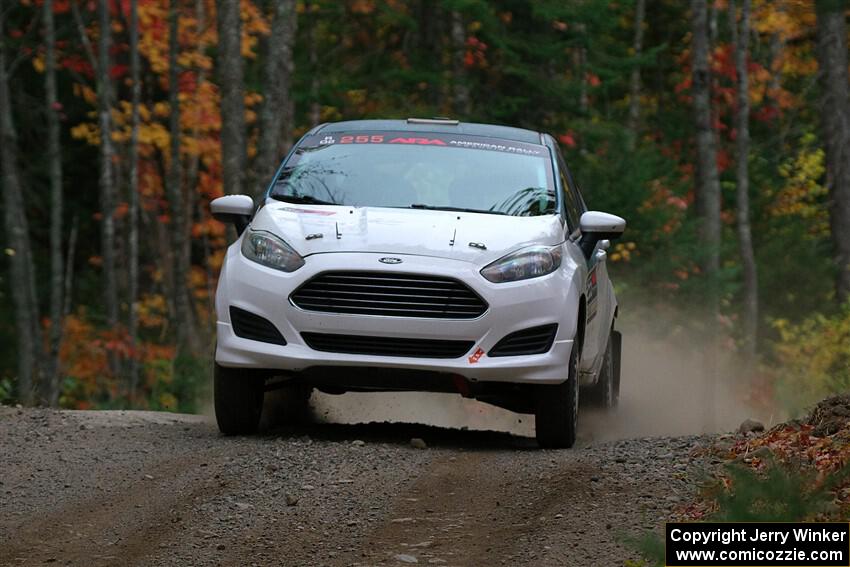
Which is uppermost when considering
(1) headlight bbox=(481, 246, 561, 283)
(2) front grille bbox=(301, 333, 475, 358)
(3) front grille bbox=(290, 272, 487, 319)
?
(1) headlight bbox=(481, 246, 561, 283)

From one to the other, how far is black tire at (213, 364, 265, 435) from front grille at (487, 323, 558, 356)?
1.59 meters

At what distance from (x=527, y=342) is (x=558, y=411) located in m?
0.59

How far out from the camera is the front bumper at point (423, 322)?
899cm

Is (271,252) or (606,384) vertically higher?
(271,252)

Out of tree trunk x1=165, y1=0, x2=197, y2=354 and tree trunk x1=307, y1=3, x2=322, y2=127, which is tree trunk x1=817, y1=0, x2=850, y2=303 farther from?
tree trunk x1=165, y1=0, x2=197, y2=354

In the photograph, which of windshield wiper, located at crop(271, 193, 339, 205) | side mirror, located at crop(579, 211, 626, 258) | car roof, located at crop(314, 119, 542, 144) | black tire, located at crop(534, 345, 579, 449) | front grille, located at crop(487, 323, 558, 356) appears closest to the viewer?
front grille, located at crop(487, 323, 558, 356)

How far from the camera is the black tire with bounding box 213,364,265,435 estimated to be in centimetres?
954

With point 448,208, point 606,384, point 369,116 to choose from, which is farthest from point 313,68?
point 448,208

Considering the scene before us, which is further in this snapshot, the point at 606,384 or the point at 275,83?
the point at 275,83

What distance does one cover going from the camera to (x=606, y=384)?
40.1ft

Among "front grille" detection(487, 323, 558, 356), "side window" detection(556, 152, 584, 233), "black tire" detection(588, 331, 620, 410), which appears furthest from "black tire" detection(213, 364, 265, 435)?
"black tire" detection(588, 331, 620, 410)

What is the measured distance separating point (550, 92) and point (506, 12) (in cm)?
171

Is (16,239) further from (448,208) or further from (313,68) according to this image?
(448,208)

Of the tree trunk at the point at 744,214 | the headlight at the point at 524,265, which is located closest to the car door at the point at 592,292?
the headlight at the point at 524,265
